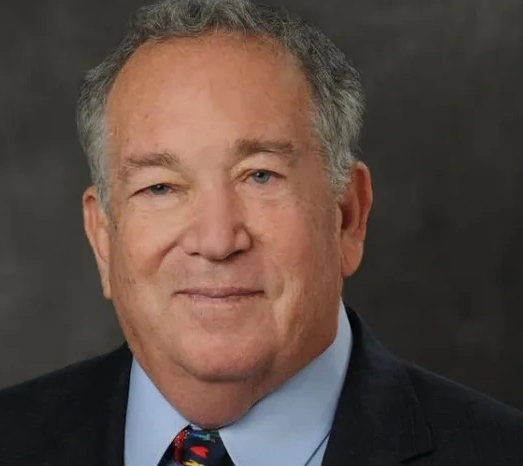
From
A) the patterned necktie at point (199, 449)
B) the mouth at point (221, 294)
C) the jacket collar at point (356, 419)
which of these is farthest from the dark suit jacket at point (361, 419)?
the mouth at point (221, 294)

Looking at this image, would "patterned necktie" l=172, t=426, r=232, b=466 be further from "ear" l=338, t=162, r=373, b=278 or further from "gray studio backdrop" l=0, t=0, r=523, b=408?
"gray studio backdrop" l=0, t=0, r=523, b=408

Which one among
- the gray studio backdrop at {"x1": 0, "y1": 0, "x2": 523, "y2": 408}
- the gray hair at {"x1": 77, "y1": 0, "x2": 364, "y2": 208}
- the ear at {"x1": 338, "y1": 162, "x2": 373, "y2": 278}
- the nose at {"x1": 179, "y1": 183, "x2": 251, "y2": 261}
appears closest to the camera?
the nose at {"x1": 179, "y1": 183, "x2": 251, "y2": 261}

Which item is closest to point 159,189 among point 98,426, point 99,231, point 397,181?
point 99,231

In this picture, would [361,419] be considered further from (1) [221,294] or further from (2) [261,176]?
(2) [261,176]

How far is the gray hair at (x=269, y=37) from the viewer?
2.82m

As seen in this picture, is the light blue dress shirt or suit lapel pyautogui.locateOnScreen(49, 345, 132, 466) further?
suit lapel pyautogui.locateOnScreen(49, 345, 132, 466)

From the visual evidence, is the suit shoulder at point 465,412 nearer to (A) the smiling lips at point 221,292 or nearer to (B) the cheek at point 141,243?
(A) the smiling lips at point 221,292

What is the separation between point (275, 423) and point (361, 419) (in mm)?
152

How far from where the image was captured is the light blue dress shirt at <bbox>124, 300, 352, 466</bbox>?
2.83 meters

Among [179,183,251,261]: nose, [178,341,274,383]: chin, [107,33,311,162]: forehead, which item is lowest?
[178,341,274,383]: chin

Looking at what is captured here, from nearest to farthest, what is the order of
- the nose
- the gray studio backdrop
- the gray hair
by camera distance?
the nose → the gray hair → the gray studio backdrop

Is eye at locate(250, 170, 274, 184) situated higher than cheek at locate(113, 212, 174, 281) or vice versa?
eye at locate(250, 170, 274, 184)

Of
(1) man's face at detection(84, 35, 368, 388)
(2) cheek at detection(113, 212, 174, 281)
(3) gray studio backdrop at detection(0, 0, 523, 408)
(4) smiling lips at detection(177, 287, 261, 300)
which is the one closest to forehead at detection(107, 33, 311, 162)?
(1) man's face at detection(84, 35, 368, 388)

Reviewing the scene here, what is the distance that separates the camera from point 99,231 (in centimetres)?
299
